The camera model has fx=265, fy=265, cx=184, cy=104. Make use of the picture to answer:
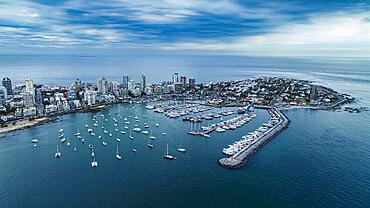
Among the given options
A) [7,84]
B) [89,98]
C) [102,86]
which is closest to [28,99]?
[89,98]

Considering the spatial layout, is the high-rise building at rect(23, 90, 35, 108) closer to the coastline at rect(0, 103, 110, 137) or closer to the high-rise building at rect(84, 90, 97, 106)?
the coastline at rect(0, 103, 110, 137)

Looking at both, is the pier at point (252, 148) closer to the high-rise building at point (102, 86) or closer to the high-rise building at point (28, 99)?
the high-rise building at point (28, 99)

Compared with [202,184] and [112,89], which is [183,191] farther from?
[112,89]

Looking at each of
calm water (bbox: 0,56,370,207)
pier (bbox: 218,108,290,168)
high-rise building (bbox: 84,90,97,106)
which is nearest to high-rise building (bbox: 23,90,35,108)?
high-rise building (bbox: 84,90,97,106)

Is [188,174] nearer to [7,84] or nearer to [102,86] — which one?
[102,86]

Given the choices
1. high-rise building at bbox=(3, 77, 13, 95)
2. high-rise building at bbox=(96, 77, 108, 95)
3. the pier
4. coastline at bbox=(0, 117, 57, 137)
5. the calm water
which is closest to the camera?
the calm water

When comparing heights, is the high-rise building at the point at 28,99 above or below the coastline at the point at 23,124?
above

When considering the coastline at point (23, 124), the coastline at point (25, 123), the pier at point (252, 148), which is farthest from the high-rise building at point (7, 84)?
the pier at point (252, 148)

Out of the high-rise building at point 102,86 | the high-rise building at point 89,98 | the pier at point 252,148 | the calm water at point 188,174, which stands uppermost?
the high-rise building at point 102,86
